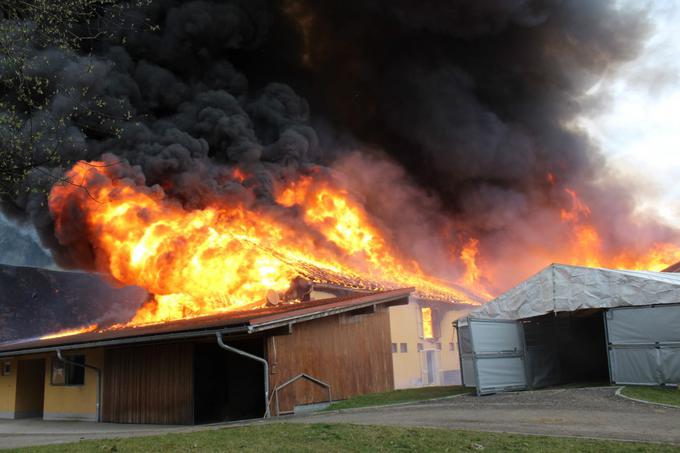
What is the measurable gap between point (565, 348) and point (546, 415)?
9317 millimetres

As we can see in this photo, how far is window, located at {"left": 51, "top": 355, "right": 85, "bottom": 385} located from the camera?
17.5 m

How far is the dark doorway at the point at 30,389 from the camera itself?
19562 mm

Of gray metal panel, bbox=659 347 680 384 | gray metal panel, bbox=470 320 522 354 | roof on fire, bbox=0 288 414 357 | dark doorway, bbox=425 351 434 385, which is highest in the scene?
Result: roof on fire, bbox=0 288 414 357

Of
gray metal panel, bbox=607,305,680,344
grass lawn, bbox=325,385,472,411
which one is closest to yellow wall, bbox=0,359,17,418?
grass lawn, bbox=325,385,472,411

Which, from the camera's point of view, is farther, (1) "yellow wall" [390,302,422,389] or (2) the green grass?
(1) "yellow wall" [390,302,422,389]

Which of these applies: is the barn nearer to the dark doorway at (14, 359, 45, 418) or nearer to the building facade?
the dark doorway at (14, 359, 45, 418)

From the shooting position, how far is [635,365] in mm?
13625

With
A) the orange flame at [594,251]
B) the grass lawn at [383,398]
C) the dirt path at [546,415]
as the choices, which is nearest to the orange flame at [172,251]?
the grass lawn at [383,398]

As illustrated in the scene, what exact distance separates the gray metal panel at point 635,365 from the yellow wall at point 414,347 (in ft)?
43.9

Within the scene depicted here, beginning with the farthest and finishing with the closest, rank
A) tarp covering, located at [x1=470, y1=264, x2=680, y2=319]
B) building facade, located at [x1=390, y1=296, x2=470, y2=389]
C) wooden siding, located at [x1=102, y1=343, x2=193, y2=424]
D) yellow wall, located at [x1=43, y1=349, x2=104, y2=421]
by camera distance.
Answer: building facade, located at [x1=390, y1=296, x2=470, y2=389]
yellow wall, located at [x1=43, y1=349, x2=104, y2=421]
wooden siding, located at [x1=102, y1=343, x2=193, y2=424]
tarp covering, located at [x1=470, y1=264, x2=680, y2=319]

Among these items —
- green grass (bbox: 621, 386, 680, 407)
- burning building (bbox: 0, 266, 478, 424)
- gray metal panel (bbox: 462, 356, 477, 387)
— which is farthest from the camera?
gray metal panel (bbox: 462, 356, 477, 387)

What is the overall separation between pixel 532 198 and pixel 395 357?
53.6 feet

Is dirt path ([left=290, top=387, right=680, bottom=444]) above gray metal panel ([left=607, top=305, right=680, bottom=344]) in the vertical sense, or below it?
below

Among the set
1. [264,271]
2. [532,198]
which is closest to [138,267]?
[264,271]
